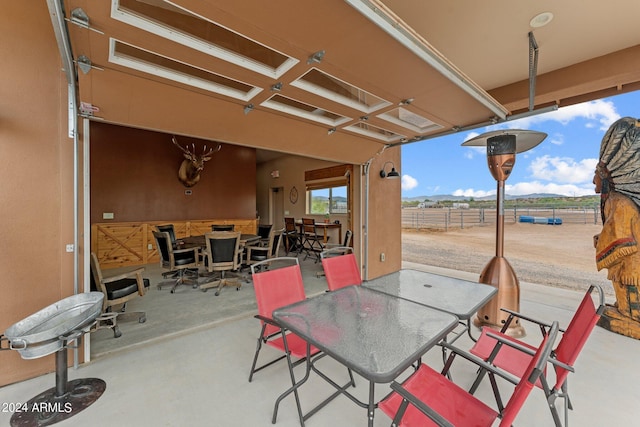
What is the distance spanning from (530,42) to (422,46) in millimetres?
1953

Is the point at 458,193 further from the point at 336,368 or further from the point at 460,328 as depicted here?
the point at 336,368

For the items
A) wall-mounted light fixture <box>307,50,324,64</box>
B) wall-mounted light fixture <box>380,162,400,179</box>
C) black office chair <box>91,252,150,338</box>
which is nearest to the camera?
wall-mounted light fixture <box>307,50,324,64</box>

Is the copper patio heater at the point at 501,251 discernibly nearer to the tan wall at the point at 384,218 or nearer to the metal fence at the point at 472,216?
the tan wall at the point at 384,218

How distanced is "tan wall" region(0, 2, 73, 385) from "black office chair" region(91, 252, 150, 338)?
1.11 ft

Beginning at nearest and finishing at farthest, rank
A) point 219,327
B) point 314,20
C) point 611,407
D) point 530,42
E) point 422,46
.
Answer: point 314,20, point 422,46, point 611,407, point 530,42, point 219,327

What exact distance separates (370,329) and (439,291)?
96cm

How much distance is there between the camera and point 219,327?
2783 mm

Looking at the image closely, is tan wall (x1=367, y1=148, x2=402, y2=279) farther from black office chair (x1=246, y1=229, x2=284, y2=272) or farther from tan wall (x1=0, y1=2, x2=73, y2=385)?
tan wall (x1=0, y1=2, x2=73, y2=385)

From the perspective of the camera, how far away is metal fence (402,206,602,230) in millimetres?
7940

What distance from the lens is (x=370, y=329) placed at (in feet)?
4.35

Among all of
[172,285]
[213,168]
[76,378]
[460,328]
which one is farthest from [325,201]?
[76,378]

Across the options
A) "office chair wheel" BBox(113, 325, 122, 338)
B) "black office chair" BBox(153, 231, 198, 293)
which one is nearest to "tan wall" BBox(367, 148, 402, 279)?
"black office chair" BBox(153, 231, 198, 293)

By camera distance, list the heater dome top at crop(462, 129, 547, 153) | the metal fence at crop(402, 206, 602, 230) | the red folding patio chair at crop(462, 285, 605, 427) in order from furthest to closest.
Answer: the metal fence at crop(402, 206, 602, 230), the heater dome top at crop(462, 129, 547, 153), the red folding patio chair at crop(462, 285, 605, 427)

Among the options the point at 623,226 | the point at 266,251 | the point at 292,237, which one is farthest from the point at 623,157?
the point at 292,237
